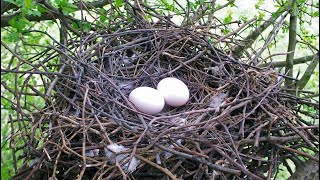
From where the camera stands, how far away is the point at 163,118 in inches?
71.1

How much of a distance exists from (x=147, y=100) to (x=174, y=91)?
14 cm

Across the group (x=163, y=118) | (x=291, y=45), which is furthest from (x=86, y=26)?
(x=291, y=45)

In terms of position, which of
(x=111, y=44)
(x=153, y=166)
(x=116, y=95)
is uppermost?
(x=111, y=44)

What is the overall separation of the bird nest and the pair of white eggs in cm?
4

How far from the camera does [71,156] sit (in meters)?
1.60

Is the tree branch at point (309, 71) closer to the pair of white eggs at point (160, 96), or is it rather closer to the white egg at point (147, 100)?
the pair of white eggs at point (160, 96)

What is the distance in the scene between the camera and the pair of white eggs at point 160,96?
6.38ft

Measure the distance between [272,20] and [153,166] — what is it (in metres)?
1.11

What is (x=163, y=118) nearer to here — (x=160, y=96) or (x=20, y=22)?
(x=160, y=96)

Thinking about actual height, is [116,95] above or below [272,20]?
below

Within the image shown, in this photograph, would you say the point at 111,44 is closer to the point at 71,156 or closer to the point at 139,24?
the point at 139,24

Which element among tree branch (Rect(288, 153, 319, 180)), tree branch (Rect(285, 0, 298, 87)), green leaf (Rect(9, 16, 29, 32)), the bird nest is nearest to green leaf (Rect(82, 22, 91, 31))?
the bird nest

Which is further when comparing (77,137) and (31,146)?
(77,137)

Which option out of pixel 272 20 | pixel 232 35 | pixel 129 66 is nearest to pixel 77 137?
pixel 129 66
